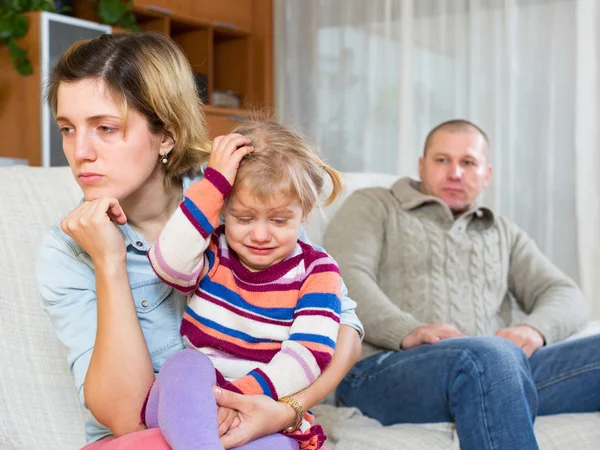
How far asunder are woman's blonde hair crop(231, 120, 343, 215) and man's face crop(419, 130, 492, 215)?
106 centimetres

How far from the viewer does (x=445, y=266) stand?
214cm

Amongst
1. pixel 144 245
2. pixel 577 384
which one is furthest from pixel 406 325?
pixel 144 245

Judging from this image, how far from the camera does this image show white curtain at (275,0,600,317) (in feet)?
11.9

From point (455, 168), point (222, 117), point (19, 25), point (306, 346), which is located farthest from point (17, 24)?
point (306, 346)

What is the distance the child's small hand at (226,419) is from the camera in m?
1.05

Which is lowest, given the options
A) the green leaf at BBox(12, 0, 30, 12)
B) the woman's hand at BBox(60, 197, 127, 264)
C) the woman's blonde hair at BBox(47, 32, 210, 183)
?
the woman's hand at BBox(60, 197, 127, 264)

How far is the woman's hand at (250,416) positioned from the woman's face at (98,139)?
0.38 metres

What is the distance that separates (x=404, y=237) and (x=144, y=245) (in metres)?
1.03

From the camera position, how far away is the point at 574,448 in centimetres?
170

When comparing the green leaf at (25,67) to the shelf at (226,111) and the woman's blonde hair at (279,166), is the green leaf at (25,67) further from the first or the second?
the woman's blonde hair at (279,166)

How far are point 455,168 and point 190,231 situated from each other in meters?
1.32

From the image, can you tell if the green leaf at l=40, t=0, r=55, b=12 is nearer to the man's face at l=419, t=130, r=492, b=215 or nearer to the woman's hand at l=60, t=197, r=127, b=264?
the man's face at l=419, t=130, r=492, b=215

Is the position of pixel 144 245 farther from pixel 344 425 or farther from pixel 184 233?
pixel 344 425

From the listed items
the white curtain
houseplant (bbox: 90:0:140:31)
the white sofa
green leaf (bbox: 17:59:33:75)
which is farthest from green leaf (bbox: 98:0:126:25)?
the white sofa
